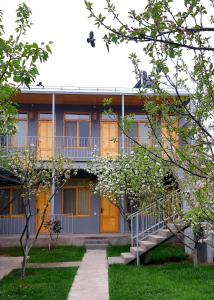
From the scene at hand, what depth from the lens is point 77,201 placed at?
19891 mm

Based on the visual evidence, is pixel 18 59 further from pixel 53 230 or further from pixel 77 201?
pixel 77 201

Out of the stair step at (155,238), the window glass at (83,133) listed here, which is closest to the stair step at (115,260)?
the stair step at (155,238)

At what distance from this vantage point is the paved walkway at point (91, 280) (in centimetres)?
870

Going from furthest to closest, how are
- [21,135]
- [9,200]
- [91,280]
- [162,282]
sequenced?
[21,135] < [9,200] < [91,280] < [162,282]

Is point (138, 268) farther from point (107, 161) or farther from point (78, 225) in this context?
point (78, 225)

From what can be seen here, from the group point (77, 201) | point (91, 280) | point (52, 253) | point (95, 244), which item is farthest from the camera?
point (77, 201)

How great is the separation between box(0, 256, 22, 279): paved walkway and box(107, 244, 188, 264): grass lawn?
3.13m

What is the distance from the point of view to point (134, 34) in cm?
247

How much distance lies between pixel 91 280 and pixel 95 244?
6.56 metres

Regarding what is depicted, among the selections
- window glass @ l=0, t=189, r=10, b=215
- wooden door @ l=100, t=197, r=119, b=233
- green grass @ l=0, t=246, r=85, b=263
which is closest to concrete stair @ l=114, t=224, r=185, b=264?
green grass @ l=0, t=246, r=85, b=263

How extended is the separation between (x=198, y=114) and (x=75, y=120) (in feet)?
57.7

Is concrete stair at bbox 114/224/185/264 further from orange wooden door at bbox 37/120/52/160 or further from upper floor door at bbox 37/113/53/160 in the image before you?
upper floor door at bbox 37/113/53/160

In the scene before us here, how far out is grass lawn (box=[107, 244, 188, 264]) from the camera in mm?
13641

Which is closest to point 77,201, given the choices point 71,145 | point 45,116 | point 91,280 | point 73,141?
point 71,145
